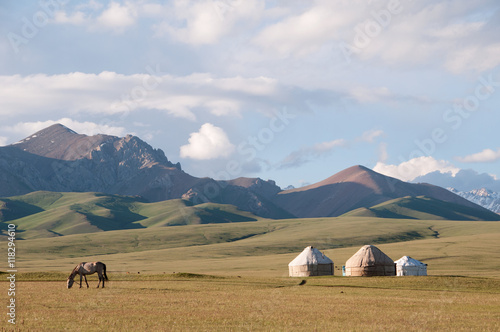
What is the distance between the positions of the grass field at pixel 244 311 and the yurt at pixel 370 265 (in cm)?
1855

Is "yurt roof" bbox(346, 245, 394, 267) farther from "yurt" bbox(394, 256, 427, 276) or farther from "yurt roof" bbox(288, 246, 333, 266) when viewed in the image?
"yurt" bbox(394, 256, 427, 276)

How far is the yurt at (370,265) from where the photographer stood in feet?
186

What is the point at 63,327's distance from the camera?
1931 centimetres

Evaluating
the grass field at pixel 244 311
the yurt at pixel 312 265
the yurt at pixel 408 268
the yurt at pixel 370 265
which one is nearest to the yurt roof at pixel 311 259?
the yurt at pixel 312 265

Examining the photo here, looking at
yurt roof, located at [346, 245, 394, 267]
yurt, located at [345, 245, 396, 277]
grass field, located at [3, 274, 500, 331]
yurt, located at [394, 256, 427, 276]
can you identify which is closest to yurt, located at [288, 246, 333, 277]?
yurt, located at [345, 245, 396, 277]

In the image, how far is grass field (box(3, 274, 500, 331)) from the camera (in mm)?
20375

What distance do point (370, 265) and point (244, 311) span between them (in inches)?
1353

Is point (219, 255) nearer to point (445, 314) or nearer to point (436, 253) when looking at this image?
point (436, 253)

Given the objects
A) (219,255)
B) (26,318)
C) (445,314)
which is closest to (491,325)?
(445,314)

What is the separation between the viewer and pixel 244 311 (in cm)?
2491

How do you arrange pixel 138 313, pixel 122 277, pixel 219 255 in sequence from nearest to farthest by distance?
pixel 138 313 < pixel 122 277 < pixel 219 255

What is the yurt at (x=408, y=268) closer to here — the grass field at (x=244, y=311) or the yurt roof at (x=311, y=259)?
the yurt roof at (x=311, y=259)

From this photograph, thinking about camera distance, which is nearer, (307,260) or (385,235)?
(307,260)

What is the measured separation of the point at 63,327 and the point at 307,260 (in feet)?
141
